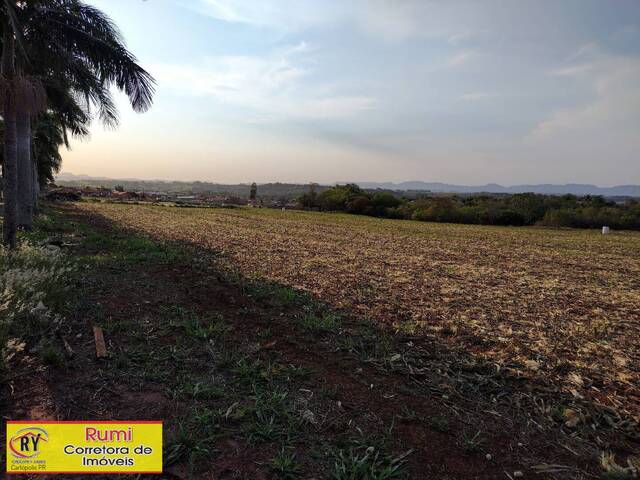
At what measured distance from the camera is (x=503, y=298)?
8117mm

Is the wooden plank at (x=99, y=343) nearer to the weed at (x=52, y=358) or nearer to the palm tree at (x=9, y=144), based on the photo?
the weed at (x=52, y=358)

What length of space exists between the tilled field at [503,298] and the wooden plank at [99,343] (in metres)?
4.16

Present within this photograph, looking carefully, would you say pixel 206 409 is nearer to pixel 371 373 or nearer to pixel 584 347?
pixel 371 373

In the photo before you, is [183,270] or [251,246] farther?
[251,246]

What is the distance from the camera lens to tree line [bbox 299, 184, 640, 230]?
118 ft

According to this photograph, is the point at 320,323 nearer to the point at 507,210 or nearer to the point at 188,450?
the point at 188,450

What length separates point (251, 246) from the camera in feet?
49.3

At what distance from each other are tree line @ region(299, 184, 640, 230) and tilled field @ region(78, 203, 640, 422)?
954 inches

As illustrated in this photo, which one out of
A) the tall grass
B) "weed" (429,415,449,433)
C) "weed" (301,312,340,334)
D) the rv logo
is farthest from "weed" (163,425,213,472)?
"weed" (301,312,340,334)

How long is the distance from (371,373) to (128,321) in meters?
3.82

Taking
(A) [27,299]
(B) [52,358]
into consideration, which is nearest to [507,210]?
(A) [27,299]

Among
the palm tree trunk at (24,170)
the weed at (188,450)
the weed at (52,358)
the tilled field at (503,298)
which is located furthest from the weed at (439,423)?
the palm tree trunk at (24,170)

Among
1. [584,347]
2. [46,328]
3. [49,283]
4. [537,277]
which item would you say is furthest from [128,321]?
[537,277]

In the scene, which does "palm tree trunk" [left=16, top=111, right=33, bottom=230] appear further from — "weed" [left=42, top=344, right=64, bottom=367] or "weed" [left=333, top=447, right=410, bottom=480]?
"weed" [left=333, top=447, right=410, bottom=480]
